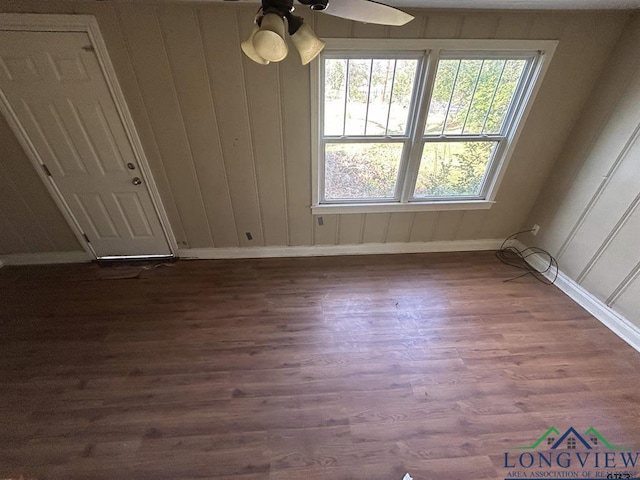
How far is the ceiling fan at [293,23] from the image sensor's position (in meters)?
0.84

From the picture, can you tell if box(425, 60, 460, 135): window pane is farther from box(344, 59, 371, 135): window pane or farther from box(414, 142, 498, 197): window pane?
box(344, 59, 371, 135): window pane

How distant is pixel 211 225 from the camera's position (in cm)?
269

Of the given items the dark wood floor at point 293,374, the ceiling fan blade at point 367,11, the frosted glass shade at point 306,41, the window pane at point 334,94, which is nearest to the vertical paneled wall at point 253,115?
the window pane at point 334,94

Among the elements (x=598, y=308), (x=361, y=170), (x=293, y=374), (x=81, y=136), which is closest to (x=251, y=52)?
(x=361, y=170)

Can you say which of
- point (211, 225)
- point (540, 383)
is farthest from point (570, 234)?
point (211, 225)

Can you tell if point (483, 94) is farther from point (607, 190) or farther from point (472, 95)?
point (607, 190)

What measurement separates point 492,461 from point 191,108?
9.90 feet

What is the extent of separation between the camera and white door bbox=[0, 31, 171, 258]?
184cm

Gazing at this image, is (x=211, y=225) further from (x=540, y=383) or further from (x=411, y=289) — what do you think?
(x=540, y=383)

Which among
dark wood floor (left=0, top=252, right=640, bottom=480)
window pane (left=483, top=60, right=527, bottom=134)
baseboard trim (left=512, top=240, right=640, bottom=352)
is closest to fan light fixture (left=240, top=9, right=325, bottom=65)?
dark wood floor (left=0, top=252, right=640, bottom=480)

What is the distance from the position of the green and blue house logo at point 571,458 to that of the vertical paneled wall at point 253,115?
72.9 inches

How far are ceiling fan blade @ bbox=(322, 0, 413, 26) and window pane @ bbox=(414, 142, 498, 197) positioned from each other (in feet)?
4.99

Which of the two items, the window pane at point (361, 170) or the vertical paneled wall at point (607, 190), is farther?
the window pane at point (361, 170)

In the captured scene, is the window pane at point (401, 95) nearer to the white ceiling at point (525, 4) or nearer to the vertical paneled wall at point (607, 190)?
the white ceiling at point (525, 4)
